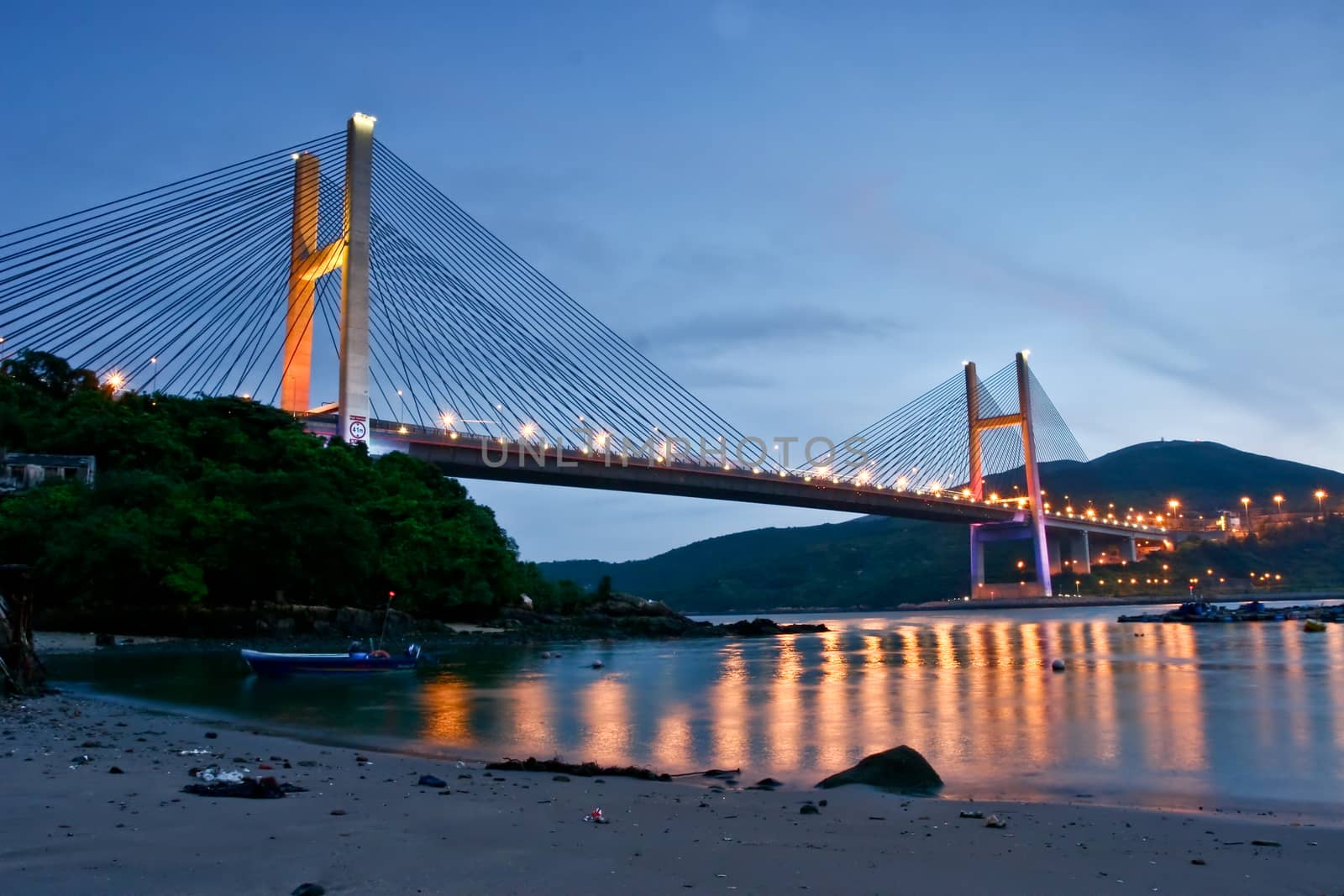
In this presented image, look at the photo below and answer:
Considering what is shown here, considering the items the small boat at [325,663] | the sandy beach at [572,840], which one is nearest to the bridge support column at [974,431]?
the small boat at [325,663]

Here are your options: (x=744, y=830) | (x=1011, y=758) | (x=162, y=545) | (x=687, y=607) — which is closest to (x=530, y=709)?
(x=1011, y=758)

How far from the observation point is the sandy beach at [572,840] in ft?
15.6

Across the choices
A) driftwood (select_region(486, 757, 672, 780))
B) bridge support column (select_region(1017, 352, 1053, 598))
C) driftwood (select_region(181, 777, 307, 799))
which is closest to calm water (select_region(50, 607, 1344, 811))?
driftwood (select_region(486, 757, 672, 780))

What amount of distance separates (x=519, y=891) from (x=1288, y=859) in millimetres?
4617

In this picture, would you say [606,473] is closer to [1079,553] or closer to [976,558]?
[976,558]

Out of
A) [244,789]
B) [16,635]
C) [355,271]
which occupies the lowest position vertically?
[244,789]

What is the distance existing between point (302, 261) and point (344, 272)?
3.85 m

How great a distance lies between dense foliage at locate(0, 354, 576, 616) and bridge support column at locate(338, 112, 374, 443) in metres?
2.78

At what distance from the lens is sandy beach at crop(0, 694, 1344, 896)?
4.77m

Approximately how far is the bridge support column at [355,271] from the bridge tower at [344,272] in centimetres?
3

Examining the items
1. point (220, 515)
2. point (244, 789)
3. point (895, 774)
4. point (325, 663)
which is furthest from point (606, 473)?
point (244, 789)

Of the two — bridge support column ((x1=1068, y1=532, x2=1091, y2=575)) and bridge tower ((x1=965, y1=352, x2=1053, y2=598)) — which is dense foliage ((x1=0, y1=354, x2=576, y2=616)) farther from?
bridge support column ((x1=1068, y1=532, x2=1091, y2=575))

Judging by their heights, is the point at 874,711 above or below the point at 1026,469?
below

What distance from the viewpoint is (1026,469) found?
3002 inches
